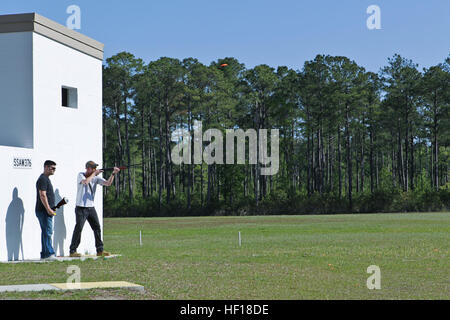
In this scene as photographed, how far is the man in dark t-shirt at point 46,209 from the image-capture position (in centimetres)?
1469

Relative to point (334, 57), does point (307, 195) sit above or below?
below

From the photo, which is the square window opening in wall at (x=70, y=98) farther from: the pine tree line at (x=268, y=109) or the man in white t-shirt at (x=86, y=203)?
the pine tree line at (x=268, y=109)

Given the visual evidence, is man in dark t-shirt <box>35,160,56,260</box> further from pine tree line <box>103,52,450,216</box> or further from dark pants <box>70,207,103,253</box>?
pine tree line <box>103,52,450,216</box>

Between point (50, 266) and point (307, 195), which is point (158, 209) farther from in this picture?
point (50, 266)

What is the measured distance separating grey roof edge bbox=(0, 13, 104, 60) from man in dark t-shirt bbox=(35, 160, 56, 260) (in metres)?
3.53

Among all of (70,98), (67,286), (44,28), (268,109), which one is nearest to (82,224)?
(70,98)

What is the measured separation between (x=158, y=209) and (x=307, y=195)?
64.1ft

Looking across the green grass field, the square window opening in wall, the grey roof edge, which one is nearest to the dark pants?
the green grass field

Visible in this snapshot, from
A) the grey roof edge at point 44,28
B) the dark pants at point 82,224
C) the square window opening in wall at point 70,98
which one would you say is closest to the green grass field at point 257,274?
the dark pants at point 82,224

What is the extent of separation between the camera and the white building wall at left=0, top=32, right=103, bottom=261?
1473 centimetres

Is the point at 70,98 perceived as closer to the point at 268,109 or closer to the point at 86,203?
the point at 86,203

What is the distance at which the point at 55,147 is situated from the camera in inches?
642

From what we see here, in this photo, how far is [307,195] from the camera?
263ft
